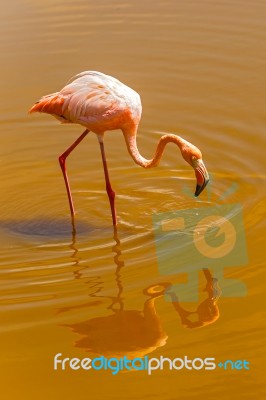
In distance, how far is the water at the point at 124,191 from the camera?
5871 millimetres

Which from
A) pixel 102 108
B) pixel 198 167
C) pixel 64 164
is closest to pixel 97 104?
pixel 102 108

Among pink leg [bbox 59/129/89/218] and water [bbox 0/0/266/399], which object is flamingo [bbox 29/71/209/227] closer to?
pink leg [bbox 59/129/89/218]

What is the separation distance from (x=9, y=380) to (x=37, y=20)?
6.45 m

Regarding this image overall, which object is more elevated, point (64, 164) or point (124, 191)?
point (64, 164)

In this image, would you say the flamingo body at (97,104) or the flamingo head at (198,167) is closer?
the flamingo head at (198,167)

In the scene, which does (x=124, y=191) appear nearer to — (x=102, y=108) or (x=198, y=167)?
(x=102, y=108)

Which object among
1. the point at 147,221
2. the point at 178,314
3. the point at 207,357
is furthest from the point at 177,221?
the point at 207,357

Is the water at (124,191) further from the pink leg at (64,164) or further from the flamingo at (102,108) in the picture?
the flamingo at (102,108)

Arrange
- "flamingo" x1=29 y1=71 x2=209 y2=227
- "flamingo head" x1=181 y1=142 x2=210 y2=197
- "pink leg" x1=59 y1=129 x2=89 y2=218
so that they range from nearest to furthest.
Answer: "flamingo head" x1=181 y1=142 x2=210 y2=197, "flamingo" x1=29 y1=71 x2=209 y2=227, "pink leg" x1=59 y1=129 x2=89 y2=218

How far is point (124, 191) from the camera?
802 cm

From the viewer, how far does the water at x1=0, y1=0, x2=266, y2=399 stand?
19.3 feet

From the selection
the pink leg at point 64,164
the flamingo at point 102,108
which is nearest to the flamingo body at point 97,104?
the flamingo at point 102,108

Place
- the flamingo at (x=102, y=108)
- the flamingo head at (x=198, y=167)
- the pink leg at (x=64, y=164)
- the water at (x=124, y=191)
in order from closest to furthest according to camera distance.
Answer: the water at (x=124, y=191), the flamingo head at (x=198, y=167), the flamingo at (x=102, y=108), the pink leg at (x=64, y=164)

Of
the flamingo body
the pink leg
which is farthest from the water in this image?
the flamingo body
